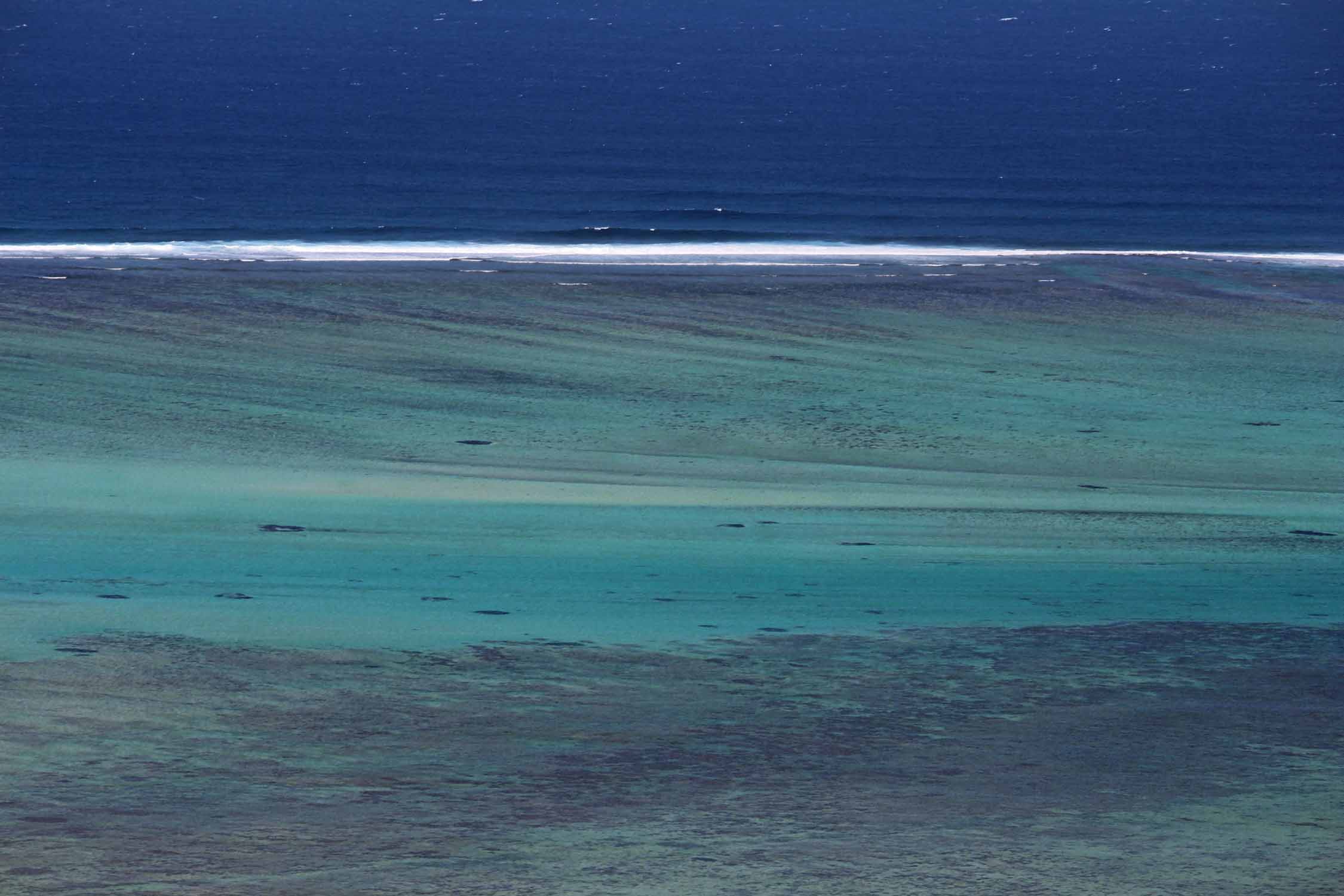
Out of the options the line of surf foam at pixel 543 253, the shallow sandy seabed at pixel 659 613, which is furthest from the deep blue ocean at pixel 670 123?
the shallow sandy seabed at pixel 659 613

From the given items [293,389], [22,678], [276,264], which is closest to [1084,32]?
[276,264]

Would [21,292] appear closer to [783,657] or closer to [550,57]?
[783,657]

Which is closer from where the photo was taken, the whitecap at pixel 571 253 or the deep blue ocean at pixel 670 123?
the whitecap at pixel 571 253

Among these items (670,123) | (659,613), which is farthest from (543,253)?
(670,123)

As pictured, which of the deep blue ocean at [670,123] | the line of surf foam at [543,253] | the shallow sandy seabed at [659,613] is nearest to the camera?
the shallow sandy seabed at [659,613]

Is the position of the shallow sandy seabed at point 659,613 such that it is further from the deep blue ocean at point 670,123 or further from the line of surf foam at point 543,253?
the deep blue ocean at point 670,123

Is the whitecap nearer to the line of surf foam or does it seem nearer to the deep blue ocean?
the line of surf foam

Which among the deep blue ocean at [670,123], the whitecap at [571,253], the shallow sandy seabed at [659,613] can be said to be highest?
the deep blue ocean at [670,123]
